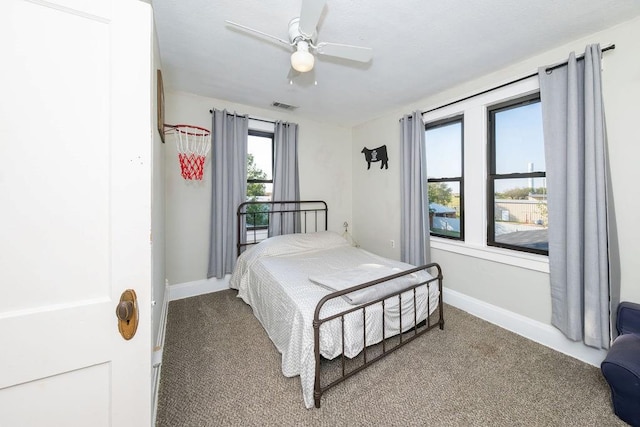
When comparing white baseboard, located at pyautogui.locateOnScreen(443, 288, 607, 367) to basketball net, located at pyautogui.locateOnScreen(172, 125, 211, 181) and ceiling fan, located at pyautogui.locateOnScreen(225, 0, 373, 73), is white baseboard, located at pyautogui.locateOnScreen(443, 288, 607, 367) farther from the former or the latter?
basketball net, located at pyautogui.locateOnScreen(172, 125, 211, 181)

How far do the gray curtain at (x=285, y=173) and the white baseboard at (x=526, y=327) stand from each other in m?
2.24

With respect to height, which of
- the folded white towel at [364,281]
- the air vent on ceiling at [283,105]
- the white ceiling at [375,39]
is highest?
the air vent on ceiling at [283,105]

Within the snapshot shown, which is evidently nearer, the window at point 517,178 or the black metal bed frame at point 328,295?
the black metal bed frame at point 328,295

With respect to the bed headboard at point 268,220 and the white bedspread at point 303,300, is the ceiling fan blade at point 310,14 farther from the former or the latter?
the bed headboard at point 268,220

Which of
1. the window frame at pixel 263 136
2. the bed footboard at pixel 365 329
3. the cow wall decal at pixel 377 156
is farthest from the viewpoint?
the cow wall decal at pixel 377 156

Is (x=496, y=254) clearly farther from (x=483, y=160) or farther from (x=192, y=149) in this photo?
(x=192, y=149)

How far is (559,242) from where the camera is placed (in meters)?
2.02

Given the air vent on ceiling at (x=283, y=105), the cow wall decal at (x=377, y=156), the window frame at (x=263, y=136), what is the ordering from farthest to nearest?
1. the cow wall decal at (x=377, y=156)
2. the window frame at (x=263, y=136)
3. the air vent on ceiling at (x=283, y=105)

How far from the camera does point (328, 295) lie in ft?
5.26

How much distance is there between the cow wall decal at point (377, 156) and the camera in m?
3.67

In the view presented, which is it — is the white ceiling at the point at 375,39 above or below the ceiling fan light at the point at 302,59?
above

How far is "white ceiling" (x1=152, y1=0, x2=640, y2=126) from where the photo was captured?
64.5 inches

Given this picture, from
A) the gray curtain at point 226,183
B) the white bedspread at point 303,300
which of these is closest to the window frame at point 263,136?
the gray curtain at point 226,183

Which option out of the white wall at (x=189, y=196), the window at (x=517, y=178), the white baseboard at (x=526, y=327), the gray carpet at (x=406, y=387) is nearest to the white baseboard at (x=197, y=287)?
the white wall at (x=189, y=196)
